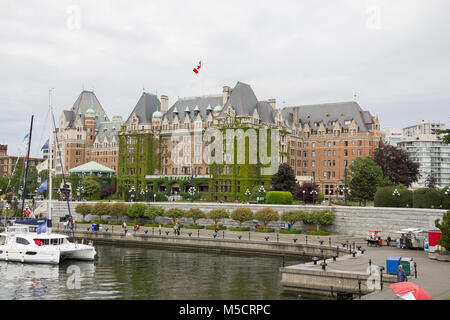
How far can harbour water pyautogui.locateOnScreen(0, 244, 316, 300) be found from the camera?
1264 inches

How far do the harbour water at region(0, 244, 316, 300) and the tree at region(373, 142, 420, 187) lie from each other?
57986 mm

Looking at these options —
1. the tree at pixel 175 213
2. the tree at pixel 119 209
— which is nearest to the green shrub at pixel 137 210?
the tree at pixel 119 209

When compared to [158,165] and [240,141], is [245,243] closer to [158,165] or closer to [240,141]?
[240,141]

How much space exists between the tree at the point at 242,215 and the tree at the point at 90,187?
187 ft

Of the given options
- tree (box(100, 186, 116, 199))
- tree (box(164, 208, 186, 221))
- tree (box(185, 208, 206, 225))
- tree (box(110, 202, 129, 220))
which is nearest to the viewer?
tree (box(185, 208, 206, 225))

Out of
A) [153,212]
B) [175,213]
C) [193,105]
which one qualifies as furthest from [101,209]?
[193,105]

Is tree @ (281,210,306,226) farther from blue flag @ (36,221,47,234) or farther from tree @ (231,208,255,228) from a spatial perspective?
blue flag @ (36,221,47,234)

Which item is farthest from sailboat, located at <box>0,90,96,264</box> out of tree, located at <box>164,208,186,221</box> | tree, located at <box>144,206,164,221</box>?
tree, located at <box>144,206,164,221</box>

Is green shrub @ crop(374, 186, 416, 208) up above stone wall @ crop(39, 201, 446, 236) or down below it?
above

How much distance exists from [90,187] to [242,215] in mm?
58463

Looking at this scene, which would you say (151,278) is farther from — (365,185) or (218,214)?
(365,185)

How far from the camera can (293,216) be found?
60.4 m

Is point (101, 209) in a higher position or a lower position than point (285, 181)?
lower
